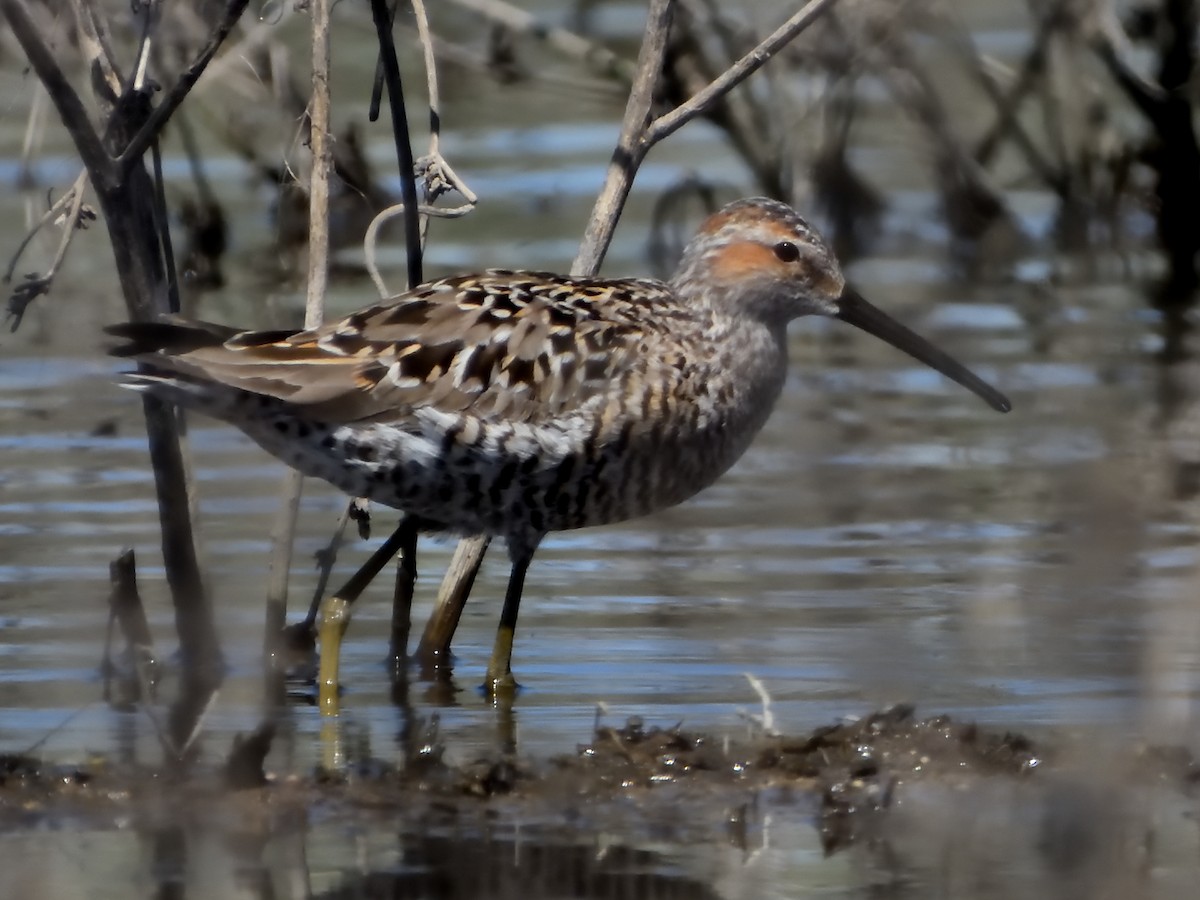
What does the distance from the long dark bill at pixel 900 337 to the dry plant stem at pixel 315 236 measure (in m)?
1.73

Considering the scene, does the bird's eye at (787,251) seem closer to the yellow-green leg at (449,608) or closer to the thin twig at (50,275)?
the yellow-green leg at (449,608)

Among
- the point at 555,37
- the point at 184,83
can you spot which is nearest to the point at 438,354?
the point at 184,83

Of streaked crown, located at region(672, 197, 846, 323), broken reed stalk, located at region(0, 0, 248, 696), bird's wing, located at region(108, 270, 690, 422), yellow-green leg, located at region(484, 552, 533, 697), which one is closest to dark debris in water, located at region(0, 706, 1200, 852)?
Result: broken reed stalk, located at region(0, 0, 248, 696)

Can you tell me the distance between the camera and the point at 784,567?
8.52m

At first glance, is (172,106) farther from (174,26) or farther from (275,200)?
(275,200)

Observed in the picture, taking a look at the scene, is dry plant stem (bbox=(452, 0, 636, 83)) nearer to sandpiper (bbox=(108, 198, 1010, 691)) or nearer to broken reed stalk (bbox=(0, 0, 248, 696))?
sandpiper (bbox=(108, 198, 1010, 691))

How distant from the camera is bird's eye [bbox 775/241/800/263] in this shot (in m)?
7.85

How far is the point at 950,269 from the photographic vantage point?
47.6 feet

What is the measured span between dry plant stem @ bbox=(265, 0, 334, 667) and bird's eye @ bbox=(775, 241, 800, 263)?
1455 mm

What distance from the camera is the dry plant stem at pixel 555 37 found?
14.0 metres

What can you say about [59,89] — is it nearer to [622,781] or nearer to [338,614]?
[338,614]

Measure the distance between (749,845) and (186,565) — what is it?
2268mm

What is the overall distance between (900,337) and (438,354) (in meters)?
1.90

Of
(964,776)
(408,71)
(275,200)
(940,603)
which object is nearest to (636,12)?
(408,71)
